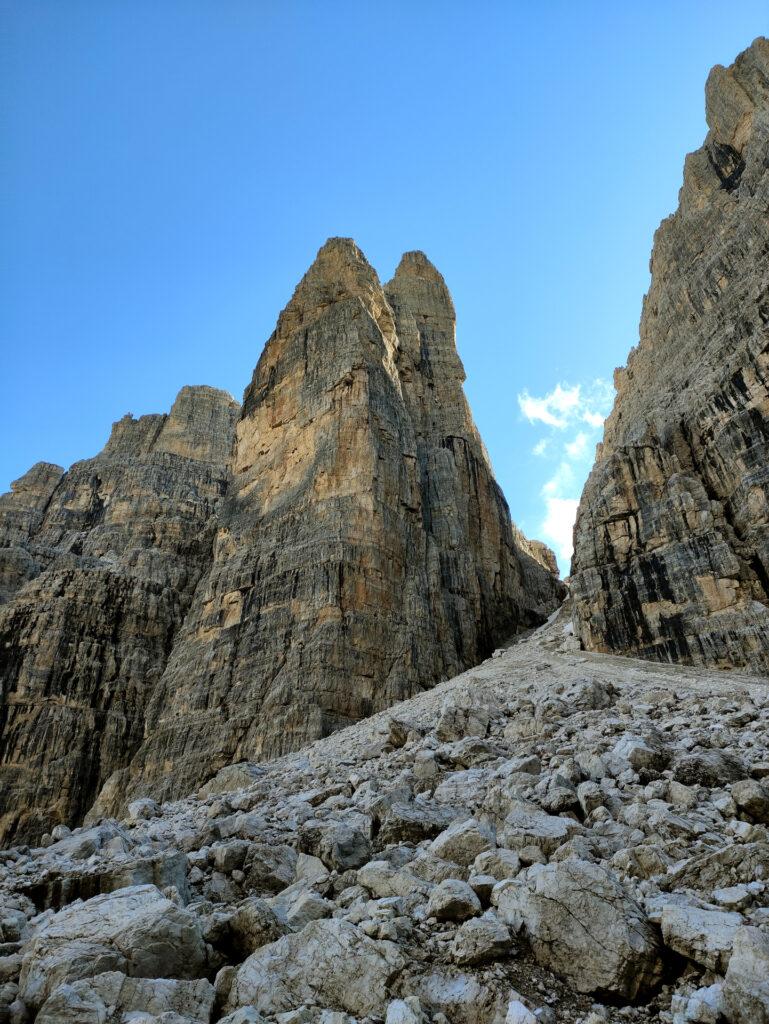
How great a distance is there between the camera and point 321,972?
Answer: 6371 millimetres

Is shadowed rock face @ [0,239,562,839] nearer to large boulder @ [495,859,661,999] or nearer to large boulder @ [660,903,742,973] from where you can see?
large boulder @ [495,859,661,999]

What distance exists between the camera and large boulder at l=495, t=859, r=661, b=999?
20.0 ft

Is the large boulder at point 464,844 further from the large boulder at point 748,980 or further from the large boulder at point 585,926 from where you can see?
the large boulder at point 748,980

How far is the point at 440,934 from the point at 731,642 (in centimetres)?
2463

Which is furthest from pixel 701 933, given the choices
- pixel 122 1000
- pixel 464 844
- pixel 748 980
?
pixel 122 1000

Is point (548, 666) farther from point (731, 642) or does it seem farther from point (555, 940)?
point (555, 940)

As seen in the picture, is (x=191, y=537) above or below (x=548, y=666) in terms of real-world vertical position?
above

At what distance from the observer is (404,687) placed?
36.1m

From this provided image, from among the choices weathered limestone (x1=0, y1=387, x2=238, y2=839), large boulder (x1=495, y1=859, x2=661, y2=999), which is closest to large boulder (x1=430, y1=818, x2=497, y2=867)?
large boulder (x1=495, y1=859, x2=661, y2=999)

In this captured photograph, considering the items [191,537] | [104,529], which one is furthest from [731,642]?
[104,529]

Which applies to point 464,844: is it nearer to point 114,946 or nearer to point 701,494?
point 114,946

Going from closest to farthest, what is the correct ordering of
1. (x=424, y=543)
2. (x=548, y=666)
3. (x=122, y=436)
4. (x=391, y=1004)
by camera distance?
(x=391, y=1004) → (x=548, y=666) → (x=424, y=543) → (x=122, y=436)

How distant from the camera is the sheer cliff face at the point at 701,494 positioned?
94.1ft

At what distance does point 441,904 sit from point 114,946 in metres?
3.48
